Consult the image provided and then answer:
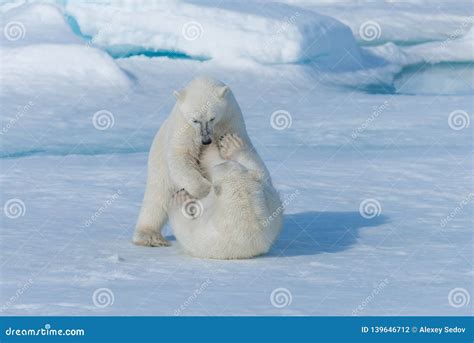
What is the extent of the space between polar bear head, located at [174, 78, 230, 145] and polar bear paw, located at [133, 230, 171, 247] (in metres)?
0.67

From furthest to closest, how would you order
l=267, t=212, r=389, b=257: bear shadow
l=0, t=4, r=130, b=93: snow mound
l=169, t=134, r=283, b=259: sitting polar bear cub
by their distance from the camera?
l=0, t=4, r=130, b=93: snow mound < l=267, t=212, r=389, b=257: bear shadow < l=169, t=134, r=283, b=259: sitting polar bear cub

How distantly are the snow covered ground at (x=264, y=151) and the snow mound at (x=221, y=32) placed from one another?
27mm

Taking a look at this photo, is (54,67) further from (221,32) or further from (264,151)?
(264,151)

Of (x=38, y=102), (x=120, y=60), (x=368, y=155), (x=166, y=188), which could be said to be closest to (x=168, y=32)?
(x=120, y=60)

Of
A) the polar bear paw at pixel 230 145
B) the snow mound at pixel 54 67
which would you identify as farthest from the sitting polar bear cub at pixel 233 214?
the snow mound at pixel 54 67

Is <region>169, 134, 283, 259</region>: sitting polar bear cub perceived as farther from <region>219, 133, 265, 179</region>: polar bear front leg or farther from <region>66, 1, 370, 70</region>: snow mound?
<region>66, 1, 370, 70</region>: snow mound

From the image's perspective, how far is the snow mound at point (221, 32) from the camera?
41.5 ft

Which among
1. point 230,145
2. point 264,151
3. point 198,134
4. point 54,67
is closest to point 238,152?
point 230,145

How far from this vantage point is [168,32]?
41.5 ft

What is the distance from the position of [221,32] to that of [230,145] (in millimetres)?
8413

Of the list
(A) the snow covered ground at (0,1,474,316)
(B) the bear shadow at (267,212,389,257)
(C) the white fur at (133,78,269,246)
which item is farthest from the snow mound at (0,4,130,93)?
(C) the white fur at (133,78,269,246)

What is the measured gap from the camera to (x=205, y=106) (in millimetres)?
4539

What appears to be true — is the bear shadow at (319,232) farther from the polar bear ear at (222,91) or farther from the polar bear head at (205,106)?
the polar bear ear at (222,91)

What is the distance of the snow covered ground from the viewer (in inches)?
155
